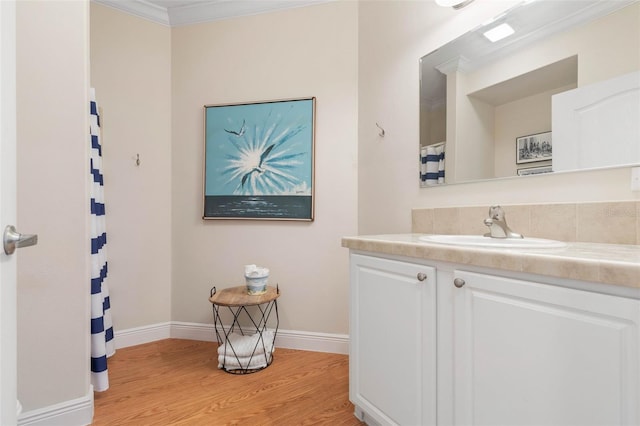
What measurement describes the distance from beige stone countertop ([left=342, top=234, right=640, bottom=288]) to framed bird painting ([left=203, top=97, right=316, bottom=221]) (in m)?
1.21

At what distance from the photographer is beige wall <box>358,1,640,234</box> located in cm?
139

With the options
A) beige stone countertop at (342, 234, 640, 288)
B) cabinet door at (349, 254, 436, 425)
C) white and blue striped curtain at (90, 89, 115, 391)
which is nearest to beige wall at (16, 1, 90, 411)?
white and blue striped curtain at (90, 89, 115, 391)

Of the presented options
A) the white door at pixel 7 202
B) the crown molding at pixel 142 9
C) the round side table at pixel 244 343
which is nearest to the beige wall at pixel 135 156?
the crown molding at pixel 142 9

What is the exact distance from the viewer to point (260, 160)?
2193 millimetres

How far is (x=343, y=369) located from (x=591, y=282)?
5.00 feet

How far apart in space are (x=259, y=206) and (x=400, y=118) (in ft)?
3.76

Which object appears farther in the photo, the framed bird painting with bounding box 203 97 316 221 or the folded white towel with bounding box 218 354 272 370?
the framed bird painting with bounding box 203 97 316 221

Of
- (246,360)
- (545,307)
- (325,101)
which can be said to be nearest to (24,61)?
(325,101)

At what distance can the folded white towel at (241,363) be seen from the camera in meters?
1.81

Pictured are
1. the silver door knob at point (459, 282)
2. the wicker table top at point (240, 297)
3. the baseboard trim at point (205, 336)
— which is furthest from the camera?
the baseboard trim at point (205, 336)

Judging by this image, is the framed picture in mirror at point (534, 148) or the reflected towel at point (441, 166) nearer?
the framed picture in mirror at point (534, 148)

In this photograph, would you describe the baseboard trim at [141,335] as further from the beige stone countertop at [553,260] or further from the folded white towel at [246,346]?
the beige stone countertop at [553,260]

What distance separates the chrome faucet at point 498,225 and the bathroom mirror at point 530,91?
0.21 m

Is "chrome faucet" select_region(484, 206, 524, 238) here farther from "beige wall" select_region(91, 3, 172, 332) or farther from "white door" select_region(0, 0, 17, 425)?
"beige wall" select_region(91, 3, 172, 332)
